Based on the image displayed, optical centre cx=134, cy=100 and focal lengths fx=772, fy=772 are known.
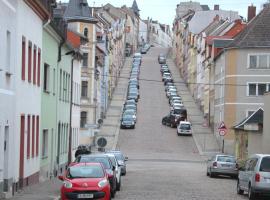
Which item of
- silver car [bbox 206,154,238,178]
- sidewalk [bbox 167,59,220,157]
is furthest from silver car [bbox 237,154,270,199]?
sidewalk [bbox 167,59,220,157]

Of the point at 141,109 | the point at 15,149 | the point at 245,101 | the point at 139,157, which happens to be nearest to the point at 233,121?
the point at 245,101

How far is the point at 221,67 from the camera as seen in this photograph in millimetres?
77438

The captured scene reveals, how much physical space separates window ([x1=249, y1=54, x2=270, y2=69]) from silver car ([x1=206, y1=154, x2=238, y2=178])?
29240mm

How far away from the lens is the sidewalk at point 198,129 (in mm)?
72438

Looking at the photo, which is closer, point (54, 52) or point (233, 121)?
point (54, 52)

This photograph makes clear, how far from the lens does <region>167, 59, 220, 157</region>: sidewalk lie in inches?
2852

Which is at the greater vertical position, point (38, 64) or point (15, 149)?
point (38, 64)

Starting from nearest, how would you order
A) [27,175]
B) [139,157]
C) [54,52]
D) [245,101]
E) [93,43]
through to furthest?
[27,175]
[54,52]
[139,157]
[245,101]
[93,43]

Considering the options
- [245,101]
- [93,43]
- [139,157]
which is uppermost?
[93,43]

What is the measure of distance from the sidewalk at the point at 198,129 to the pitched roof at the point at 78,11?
16.5 m

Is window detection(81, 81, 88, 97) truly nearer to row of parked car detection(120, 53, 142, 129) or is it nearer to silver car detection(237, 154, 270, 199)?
row of parked car detection(120, 53, 142, 129)

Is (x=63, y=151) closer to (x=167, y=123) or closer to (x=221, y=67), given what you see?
(x=221, y=67)

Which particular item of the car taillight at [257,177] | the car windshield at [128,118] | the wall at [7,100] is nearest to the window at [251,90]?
the car windshield at [128,118]

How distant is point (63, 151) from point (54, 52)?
27.7 ft
